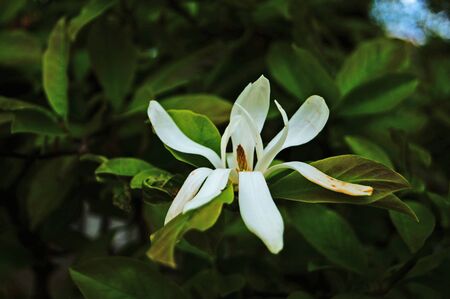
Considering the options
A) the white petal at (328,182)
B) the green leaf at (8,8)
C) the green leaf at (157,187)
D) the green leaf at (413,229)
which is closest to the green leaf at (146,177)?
the green leaf at (157,187)

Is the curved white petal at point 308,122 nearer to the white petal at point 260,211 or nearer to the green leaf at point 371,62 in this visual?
the white petal at point 260,211

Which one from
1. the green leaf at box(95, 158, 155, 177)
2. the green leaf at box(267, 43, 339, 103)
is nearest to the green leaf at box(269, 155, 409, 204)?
the green leaf at box(95, 158, 155, 177)

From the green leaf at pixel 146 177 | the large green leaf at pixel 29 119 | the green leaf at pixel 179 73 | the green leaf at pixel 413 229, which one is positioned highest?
the green leaf at pixel 146 177

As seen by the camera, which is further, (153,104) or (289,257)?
(289,257)

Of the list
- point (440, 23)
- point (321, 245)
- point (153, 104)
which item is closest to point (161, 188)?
point (153, 104)

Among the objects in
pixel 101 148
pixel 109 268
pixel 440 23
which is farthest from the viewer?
pixel 440 23

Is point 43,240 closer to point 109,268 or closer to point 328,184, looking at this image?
point 109,268
